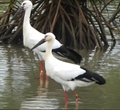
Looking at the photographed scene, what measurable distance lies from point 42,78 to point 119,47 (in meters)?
4.80

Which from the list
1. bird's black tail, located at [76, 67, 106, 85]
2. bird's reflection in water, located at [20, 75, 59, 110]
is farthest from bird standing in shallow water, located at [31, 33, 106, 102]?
bird's reflection in water, located at [20, 75, 59, 110]

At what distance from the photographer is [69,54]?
1229 cm

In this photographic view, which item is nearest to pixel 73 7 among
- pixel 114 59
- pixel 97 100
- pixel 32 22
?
pixel 32 22

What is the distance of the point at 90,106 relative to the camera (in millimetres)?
10102

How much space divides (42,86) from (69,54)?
0.93 m

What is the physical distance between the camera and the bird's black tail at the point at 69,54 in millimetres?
12099

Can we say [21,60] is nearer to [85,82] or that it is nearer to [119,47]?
[119,47]

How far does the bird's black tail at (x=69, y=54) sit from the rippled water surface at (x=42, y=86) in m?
0.62

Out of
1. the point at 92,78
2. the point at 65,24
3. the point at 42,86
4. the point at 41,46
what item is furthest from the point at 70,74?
the point at 65,24

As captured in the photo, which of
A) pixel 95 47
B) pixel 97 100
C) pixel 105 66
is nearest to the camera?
pixel 97 100

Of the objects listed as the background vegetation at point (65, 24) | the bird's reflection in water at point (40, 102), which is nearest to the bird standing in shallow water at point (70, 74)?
the bird's reflection in water at point (40, 102)

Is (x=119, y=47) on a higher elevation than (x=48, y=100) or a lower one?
lower

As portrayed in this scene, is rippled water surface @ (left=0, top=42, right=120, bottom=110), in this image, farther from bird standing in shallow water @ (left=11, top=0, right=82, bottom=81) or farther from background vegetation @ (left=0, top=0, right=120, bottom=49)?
background vegetation @ (left=0, top=0, right=120, bottom=49)

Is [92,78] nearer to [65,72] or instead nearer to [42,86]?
[65,72]
